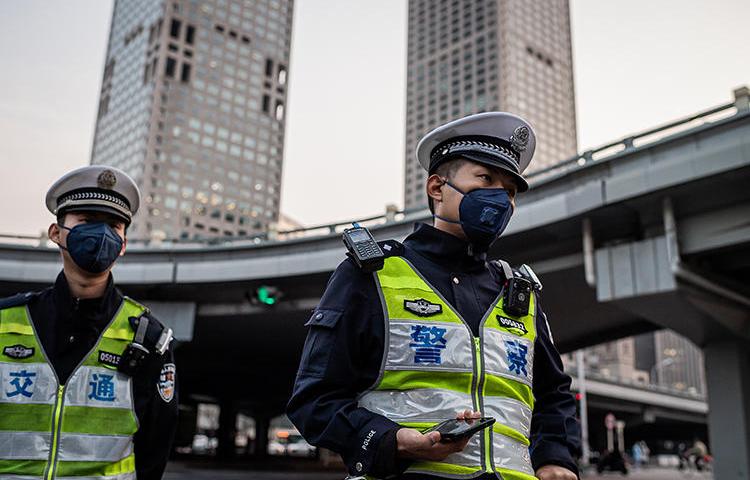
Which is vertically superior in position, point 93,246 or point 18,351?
point 93,246

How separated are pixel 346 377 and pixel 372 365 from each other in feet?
0.38

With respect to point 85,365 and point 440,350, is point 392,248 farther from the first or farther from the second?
point 85,365

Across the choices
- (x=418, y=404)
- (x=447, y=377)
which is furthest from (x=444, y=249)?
(x=418, y=404)

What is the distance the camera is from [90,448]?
10.6ft

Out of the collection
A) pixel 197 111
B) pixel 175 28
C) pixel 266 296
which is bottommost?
pixel 266 296

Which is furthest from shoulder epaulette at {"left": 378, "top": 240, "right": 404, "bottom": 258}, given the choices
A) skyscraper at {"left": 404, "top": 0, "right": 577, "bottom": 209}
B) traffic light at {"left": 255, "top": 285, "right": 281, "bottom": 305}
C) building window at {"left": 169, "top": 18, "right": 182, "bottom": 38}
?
skyscraper at {"left": 404, "top": 0, "right": 577, "bottom": 209}

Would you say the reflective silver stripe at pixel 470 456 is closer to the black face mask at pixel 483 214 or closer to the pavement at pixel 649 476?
the black face mask at pixel 483 214

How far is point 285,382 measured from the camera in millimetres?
41000

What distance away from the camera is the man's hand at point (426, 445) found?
6.37 ft

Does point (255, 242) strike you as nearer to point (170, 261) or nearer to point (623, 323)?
point (170, 261)

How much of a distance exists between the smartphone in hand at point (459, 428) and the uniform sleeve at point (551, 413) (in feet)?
2.09

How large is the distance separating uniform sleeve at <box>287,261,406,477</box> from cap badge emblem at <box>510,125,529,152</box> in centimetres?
89

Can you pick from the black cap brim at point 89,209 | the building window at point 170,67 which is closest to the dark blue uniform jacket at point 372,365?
the black cap brim at point 89,209

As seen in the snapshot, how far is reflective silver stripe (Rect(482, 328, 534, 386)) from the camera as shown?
91.9 inches
